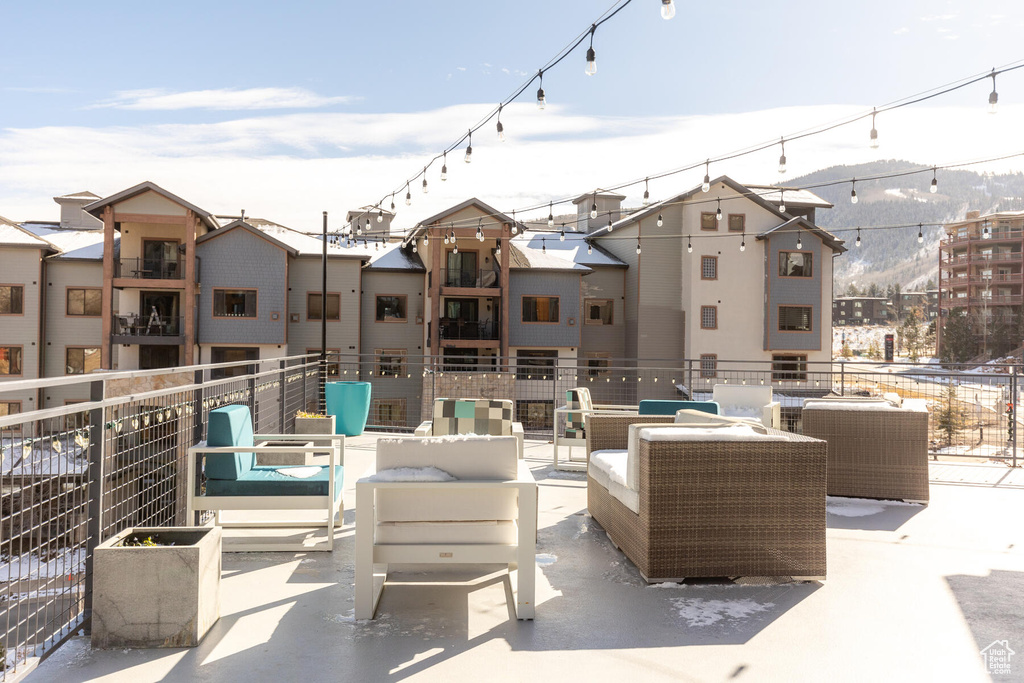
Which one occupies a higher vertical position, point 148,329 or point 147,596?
point 148,329

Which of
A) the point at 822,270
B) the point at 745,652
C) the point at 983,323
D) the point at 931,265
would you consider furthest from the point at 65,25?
the point at 931,265

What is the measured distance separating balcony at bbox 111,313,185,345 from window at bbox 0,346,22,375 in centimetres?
318

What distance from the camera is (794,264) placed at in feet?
85.8

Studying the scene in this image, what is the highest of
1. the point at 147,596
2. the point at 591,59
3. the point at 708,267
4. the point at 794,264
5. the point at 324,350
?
the point at 794,264

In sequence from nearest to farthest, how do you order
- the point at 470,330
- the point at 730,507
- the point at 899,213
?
1. the point at 730,507
2. the point at 470,330
3. the point at 899,213

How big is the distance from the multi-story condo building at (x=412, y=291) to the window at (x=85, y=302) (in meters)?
0.04

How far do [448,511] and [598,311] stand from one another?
23580mm

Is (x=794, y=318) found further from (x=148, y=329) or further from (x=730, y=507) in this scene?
(x=730, y=507)

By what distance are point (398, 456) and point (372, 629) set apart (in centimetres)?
77

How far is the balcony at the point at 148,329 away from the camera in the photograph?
23.5m

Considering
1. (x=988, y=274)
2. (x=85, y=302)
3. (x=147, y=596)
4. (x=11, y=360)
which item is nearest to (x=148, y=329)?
(x=85, y=302)

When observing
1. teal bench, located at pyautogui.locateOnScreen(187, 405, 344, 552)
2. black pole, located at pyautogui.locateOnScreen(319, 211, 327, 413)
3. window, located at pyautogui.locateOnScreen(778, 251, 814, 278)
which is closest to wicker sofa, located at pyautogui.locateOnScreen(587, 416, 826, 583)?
teal bench, located at pyautogui.locateOnScreen(187, 405, 344, 552)

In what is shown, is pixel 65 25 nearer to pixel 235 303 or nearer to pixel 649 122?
pixel 235 303

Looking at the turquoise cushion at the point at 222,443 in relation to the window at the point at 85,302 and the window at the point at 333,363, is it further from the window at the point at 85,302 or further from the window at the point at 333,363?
the window at the point at 85,302
